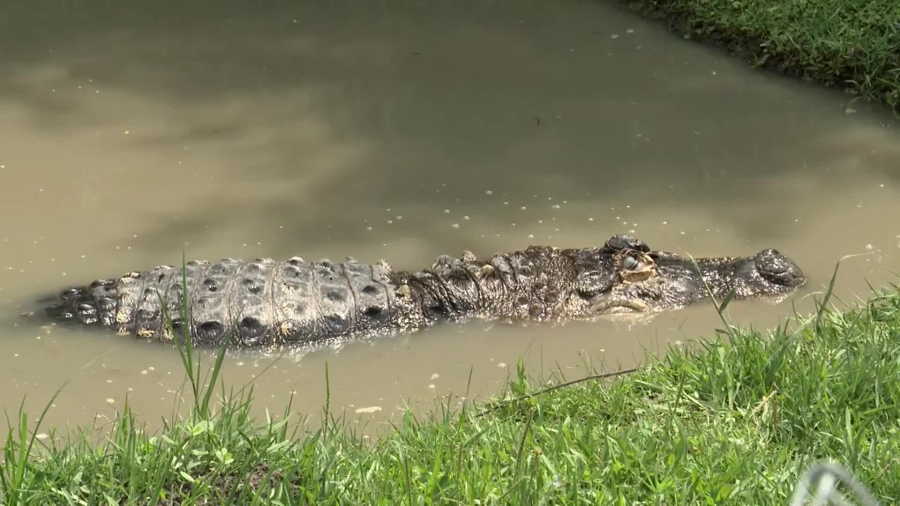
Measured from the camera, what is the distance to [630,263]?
5121 millimetres

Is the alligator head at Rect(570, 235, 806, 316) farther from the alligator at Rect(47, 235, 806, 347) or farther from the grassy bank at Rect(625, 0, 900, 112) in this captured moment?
the grassy bank at Rect(625, 0, 900, 112)

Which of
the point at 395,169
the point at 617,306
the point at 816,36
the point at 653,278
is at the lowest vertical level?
the point at 617,306

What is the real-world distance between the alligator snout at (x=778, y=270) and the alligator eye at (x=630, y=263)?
0.63 m

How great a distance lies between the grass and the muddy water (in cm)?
89

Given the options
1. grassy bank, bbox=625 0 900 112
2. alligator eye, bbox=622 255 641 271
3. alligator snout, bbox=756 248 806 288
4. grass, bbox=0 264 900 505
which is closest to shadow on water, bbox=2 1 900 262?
grassy bank, bbox=625 0 900 112

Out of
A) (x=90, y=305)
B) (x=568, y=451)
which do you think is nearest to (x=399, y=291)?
(x=90, y=305)

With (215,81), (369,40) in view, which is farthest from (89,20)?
(369,40)

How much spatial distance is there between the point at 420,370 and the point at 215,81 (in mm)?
3993

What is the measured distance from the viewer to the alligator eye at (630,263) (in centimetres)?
511

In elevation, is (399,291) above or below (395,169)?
below

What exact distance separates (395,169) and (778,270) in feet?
8.28

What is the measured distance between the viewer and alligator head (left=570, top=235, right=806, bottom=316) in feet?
16.6

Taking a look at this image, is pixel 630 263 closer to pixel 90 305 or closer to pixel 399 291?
pixel 399 291

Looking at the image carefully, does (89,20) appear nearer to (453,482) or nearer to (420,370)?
(420,370)
